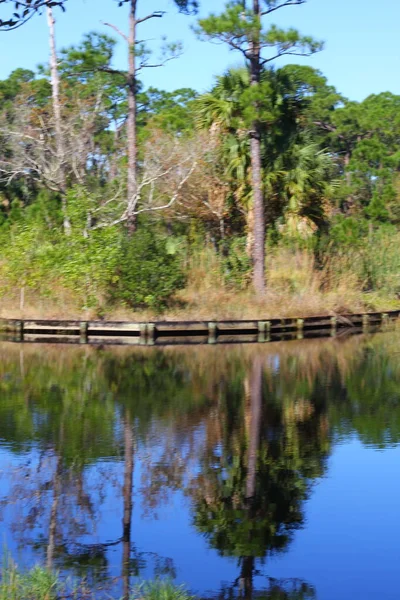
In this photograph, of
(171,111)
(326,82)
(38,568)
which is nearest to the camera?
(38,568)

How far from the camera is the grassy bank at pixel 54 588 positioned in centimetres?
628

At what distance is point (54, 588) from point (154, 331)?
18.2 m

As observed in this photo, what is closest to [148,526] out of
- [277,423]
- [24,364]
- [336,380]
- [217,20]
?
[277,423]

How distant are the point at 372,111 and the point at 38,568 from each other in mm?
61357

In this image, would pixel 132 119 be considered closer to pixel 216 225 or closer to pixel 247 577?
pixel 216 225

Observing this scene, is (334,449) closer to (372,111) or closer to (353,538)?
(353,538)

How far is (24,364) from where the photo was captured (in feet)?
63.3

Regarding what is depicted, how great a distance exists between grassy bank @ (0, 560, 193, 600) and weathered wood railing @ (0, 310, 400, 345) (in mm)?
17130

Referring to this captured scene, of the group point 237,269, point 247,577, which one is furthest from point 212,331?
point 247,577

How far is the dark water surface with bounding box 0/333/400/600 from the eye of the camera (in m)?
7.54

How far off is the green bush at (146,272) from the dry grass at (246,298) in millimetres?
461

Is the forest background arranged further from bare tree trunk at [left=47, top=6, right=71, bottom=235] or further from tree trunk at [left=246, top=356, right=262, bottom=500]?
tree trunk at [left=246, top=356, right=262, bottom=500]

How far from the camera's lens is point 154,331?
81.3ft

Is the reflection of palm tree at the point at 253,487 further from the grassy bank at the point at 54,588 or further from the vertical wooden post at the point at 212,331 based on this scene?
the vertical wooden post at the point at 212,331
